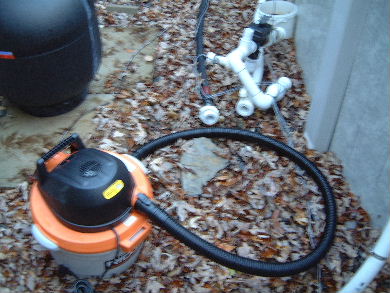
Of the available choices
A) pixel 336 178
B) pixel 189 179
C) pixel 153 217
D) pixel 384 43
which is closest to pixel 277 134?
pixel 336 178

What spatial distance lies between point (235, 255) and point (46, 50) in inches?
86.6

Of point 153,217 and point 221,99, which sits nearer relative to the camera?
point 153,217

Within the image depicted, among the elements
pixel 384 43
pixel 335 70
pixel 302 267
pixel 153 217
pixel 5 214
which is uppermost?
pixel 384 43

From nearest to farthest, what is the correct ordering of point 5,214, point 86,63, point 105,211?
point 105,211 < point 5,214 < point 86,63

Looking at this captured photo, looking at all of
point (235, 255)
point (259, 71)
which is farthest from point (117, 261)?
point (259, 71)

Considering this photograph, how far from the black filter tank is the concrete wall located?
2075 mm

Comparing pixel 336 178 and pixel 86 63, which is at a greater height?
pixel 86 63

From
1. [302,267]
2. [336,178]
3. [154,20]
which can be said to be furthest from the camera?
[154,20]

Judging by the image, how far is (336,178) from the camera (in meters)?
3.17

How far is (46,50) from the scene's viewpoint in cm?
308

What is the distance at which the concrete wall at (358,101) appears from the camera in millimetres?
2588

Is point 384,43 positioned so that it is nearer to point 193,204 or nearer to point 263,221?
point 263,221

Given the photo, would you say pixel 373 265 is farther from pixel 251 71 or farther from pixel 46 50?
pixel 46 50

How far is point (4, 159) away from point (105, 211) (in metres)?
1.74
